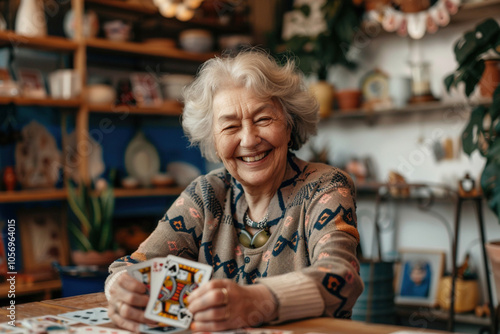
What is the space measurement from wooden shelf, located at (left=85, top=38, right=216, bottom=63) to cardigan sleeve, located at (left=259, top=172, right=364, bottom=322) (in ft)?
8.46

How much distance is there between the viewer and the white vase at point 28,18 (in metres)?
3.32

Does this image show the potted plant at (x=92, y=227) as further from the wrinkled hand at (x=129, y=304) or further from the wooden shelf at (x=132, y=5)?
the wrinkled hand at (x=129, y=304)

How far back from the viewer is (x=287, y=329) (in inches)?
46.9

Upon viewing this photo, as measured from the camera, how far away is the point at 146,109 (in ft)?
13.0

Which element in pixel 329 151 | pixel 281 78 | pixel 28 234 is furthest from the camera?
pixel 329 151

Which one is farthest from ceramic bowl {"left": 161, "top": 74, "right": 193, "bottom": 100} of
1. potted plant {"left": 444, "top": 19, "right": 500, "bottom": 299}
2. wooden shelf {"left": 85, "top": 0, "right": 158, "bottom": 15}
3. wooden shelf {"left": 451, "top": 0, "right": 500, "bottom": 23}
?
potted plant {"left": 444, "top": 19, "right": 500, "bottom": 299}

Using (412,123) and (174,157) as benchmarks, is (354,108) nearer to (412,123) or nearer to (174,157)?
(412,123)

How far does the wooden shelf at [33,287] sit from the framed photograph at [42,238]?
0.16 metres

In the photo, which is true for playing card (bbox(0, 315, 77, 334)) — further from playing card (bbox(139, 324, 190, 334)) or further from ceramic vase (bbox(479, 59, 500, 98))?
ceramic vase (bbox(479, 59, 500, 98))

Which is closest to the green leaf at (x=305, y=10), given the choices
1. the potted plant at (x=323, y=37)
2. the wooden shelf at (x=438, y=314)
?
the potted plant at (x=323, y=37)

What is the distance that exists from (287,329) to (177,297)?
9.9 inches

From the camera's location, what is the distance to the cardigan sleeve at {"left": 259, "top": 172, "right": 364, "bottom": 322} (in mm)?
1246

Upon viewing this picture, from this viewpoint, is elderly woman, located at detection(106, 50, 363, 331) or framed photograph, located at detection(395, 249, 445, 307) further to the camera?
framed photograph, located at detection(395, 249, 445, 307)

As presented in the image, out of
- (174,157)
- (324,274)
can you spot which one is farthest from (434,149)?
(324,274)
